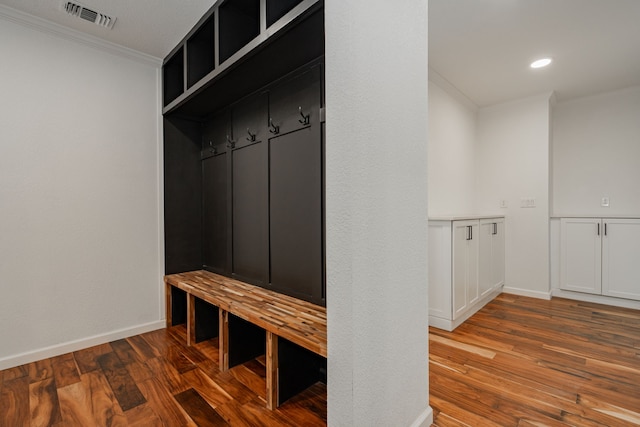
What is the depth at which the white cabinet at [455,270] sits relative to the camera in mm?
2648

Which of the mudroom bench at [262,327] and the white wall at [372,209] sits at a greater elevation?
the white wall at [372,209]

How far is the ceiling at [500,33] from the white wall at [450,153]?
286mm

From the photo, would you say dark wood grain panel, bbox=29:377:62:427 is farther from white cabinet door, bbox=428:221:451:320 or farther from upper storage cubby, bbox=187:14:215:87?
white cabinet door, bbox=428:221:451:320

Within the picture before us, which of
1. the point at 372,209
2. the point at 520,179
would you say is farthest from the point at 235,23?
the point at 520,179

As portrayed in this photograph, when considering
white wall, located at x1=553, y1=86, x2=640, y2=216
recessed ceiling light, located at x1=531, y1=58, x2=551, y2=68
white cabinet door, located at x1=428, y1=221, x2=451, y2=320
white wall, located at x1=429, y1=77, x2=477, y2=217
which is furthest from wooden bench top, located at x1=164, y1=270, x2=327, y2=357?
white wall, located at x1=553, y1=86, x2=640, y2=216

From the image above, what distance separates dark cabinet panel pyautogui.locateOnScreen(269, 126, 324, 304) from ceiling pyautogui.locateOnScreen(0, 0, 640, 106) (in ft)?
3.62

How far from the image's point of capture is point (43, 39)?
2.21m

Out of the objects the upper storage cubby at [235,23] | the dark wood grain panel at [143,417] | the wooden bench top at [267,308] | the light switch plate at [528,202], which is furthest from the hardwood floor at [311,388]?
the upper storage cubby at [235,23]

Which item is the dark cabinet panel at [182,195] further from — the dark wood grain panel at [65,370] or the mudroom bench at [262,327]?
the dark wood grain panel at [65,370]

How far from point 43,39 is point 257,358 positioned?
2792 millimetres

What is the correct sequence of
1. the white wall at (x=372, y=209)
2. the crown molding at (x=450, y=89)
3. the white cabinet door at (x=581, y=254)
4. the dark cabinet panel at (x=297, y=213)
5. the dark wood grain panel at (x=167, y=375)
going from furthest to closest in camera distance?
1. the white cabinet door at (x=581, y=254)
2. the crown molding at (x=450, y=89)
3. the dark cabinet panel at (x=297, y=213)
4. the dark wood grain panel at (x=167, y=375)
5. the white wall at (x=372, y=209)

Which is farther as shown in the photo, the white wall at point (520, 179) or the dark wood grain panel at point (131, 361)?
the white wall at point (520, 179)

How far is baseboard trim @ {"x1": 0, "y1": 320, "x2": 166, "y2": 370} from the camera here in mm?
2100

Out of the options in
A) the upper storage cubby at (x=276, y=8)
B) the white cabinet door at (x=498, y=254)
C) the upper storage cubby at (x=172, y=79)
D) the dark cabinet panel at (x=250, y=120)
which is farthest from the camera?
the white cabinet door at (x=498, y=254)
